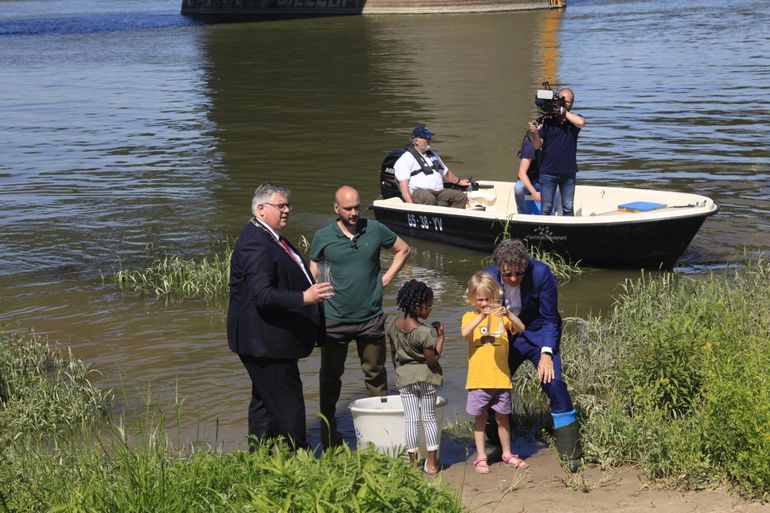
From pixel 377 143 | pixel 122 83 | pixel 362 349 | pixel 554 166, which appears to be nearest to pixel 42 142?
pixel 377 143

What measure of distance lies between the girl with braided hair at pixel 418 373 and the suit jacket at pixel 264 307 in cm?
74

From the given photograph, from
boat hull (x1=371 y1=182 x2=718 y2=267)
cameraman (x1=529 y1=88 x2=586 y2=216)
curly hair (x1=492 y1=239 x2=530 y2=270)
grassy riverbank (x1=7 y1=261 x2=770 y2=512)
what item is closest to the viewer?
grassy riverbank (x1=7 y1=261 x2=770 y2=512)

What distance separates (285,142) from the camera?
23.8 meters

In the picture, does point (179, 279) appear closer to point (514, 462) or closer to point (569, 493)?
point (514, 462)

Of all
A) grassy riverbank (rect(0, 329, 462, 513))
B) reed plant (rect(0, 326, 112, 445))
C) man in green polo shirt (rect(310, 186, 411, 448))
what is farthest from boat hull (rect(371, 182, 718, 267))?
grassy riverbank (rect(0, 329, 462, 513))

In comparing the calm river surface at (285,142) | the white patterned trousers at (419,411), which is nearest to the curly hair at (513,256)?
the white patterned trousers at (419,411)

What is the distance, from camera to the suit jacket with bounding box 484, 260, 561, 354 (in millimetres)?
6848

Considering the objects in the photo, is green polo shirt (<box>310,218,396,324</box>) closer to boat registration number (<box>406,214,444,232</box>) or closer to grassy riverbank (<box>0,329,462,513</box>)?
grassy riverbank (<box>0,329,462,513</box>)

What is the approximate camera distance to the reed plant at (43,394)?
320 inches

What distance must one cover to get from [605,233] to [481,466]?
5.73 m

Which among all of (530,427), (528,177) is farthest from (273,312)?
(528,177)

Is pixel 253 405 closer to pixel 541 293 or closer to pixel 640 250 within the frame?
pixel 541 293

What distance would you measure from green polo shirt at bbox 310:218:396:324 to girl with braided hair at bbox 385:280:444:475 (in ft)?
1.88

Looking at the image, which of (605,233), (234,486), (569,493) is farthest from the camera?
(605,233)
